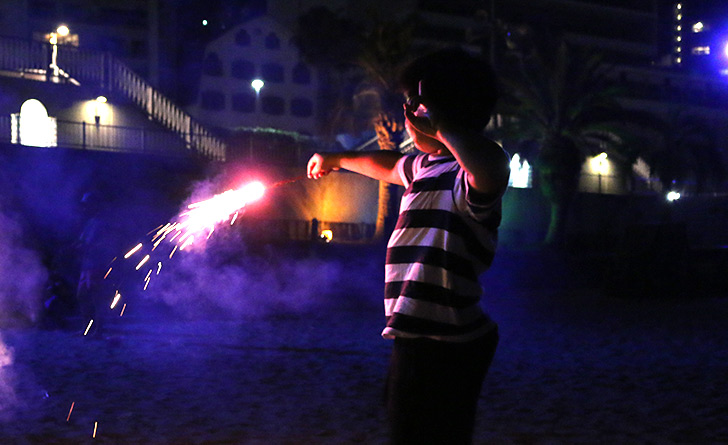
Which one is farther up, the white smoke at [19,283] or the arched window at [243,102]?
the arched window at [243,102]

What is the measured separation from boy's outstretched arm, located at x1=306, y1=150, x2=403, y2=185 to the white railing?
67.7 ft

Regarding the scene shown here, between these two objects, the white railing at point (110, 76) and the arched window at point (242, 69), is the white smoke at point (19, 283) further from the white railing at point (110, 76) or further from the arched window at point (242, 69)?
the arched window at point (242, 69)

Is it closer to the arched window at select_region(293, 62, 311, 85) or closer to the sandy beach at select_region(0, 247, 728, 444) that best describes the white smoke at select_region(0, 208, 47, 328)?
the sandy beach at select_region(0, 247, 728, 444)

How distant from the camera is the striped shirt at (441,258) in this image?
7.88ft

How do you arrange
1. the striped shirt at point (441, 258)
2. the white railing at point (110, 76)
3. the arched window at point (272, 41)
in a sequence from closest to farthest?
1. the striped shirt at point (441, 258)
2. the white railing at point (110, 76)
3. the arched window at point (272, 41)

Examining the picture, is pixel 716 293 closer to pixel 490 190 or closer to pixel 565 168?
pixel 565 168

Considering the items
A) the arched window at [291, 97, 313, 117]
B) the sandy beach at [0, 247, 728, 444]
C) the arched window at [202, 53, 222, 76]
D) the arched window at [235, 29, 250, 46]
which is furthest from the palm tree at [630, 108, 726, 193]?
the arched window at [235, 29, 250, 46]

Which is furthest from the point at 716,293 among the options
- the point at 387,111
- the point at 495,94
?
the point at 495,94

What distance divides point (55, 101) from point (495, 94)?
2234cm

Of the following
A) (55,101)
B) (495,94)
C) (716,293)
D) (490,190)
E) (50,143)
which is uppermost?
(55,101)

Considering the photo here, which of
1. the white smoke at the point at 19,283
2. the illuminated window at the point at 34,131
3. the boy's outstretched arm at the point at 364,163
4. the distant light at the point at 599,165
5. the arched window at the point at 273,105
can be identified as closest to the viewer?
the boy's outstretched arm at the point at 364,163

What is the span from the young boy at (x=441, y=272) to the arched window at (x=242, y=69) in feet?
141

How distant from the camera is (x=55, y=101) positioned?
74.1 ft

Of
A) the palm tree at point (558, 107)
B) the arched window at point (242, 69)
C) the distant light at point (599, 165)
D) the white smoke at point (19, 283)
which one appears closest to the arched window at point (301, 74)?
the arched window at point (242, 69)
